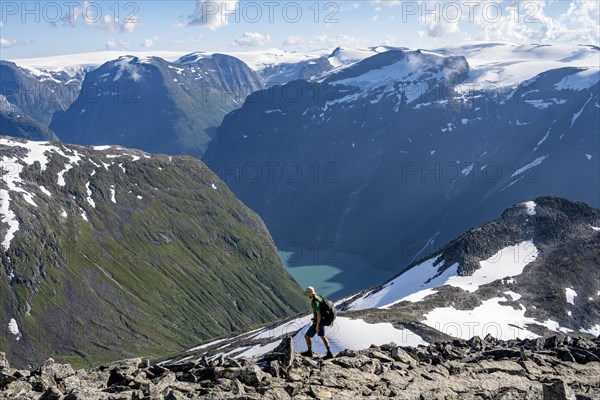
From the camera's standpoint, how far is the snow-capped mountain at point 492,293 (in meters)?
90.8

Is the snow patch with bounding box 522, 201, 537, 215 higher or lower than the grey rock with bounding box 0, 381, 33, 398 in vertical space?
lower

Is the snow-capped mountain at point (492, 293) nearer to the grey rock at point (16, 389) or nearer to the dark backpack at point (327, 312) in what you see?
the dark backpack at point (327, 312)

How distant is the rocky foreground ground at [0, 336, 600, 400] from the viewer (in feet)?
98.4

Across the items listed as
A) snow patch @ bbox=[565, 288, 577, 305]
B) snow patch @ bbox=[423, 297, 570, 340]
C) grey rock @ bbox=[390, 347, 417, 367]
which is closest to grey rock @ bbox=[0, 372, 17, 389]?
grey rock @ bbox=[390, 347, 417, 367]

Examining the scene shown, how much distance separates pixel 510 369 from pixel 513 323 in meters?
67.3

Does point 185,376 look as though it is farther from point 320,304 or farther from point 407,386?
point 407,386

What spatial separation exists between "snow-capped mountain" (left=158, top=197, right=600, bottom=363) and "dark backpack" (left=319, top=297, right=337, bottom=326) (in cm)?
4015

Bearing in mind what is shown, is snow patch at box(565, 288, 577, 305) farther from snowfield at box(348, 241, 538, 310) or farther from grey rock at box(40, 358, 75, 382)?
grey rock at box(40, 358, 75, 382)

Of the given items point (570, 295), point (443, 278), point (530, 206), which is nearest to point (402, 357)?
point (570, 295)

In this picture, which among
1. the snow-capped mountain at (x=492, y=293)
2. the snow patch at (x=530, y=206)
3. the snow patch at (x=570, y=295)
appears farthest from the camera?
the snow patch at (x=530, y=206)

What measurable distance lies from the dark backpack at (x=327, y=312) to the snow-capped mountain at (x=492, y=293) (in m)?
40.1

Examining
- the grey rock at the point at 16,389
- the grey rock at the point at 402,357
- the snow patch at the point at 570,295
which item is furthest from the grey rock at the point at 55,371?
the snow patch at the point at 570,295

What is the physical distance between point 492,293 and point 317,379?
88.5 metres

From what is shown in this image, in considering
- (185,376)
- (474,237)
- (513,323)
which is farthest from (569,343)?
(474,237)
